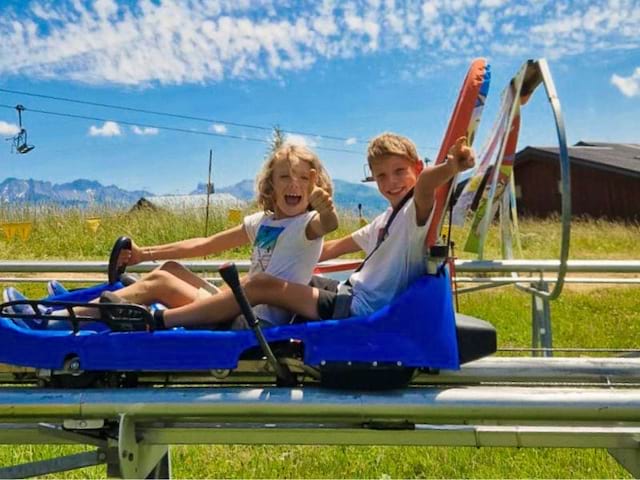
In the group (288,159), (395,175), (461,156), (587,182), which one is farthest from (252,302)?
(587,182)

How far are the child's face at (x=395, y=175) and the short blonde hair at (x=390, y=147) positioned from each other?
13 millimetres

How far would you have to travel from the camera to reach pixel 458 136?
190cm

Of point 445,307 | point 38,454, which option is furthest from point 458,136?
point 38,454

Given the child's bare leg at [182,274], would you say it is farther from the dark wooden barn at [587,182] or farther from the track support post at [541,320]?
the dark wooden barn at [587,182]

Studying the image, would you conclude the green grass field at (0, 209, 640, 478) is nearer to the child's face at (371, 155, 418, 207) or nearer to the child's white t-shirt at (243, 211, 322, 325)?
the child's white t-shirt at (243, 211, 322, 325)

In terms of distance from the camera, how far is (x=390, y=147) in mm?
2232

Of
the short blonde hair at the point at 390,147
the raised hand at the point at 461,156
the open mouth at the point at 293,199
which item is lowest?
the open mouth at the point at 293,199

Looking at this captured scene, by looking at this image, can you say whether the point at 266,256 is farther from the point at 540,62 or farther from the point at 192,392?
the point at 540,62

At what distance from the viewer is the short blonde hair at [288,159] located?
2385mm

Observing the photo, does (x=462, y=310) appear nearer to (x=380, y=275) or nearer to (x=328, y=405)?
(x=380, y=275)

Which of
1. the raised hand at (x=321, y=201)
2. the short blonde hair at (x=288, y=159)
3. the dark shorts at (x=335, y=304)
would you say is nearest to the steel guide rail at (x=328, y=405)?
the dark shorts at (x=335, y=304)

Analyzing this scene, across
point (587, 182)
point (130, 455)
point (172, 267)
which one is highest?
point (587, 182)

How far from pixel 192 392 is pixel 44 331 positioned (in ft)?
1.77

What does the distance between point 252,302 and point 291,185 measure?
48 centimetres
